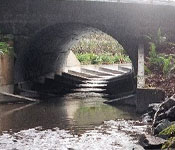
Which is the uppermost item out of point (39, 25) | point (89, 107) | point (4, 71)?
point (39, 25)

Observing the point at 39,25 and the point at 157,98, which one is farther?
the point at 39,25

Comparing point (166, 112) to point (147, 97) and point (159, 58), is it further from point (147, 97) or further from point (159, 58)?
point (159, 58)

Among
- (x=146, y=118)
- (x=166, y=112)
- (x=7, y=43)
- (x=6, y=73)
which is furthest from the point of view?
(x=7, y=43)

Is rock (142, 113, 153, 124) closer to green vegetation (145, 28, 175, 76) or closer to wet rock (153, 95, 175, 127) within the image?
wet rock (153, 95, 175, 127)

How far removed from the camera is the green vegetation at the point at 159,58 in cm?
1339

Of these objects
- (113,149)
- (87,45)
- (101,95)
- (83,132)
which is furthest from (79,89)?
(87,45)

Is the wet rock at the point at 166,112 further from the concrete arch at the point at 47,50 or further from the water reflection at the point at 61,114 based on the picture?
the concrete arch at the point at 47,50

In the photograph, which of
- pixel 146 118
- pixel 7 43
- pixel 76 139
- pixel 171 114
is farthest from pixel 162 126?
pixel 7 43

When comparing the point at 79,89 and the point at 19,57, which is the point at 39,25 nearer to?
the point at 19,57

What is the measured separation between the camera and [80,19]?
15961 mm

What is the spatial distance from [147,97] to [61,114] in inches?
117

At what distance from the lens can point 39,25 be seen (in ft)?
53.7

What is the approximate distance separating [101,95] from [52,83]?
11.4 feet

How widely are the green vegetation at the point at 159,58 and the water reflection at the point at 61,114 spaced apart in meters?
1.89
